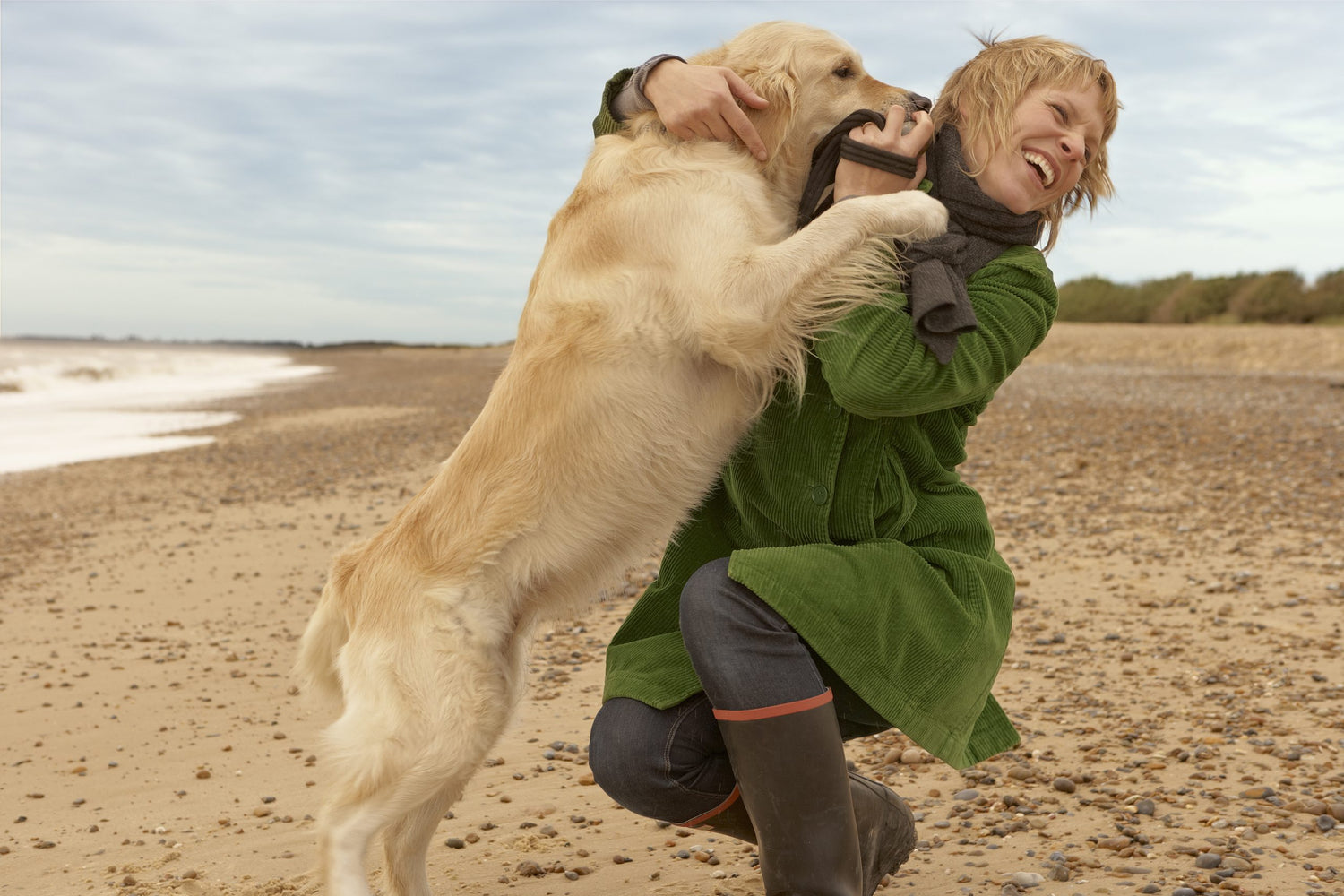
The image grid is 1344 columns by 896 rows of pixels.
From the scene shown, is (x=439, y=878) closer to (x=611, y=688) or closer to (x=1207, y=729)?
(x=611, y=688)

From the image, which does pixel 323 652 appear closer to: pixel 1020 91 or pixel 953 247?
pixel 953 247

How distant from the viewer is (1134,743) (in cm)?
362

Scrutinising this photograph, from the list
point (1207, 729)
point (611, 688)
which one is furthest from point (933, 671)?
point (1207, 729)

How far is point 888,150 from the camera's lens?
236 centimetres

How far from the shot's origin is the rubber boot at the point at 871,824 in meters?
2.45

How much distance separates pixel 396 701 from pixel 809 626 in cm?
93

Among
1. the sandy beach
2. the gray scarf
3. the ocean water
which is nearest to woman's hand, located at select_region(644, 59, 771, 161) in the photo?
the gray scarf

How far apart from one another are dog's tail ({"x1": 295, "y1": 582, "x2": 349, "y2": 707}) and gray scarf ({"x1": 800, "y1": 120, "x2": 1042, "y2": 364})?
5.05ft

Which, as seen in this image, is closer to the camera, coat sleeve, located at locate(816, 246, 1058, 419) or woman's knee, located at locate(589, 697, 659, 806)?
coat sleeve, located at locate(816, 246, 1058, 419)

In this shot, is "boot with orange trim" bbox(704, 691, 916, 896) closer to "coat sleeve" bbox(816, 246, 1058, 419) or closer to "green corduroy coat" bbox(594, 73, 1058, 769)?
"green corduroy coat" bbox(594, 73, 1058, 769)

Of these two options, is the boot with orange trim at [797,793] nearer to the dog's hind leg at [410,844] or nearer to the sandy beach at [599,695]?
the sandy beach at [599,695]

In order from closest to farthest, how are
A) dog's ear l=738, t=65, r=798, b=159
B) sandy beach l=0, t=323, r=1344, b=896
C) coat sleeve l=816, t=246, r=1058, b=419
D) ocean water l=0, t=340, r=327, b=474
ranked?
→ coat sleeve l=816, t=246, r=1058, b=419 → dog's ear l=738, t=65, r=798, b=159 → sandy beach l=0, t=323, r=1344, b=896 → ocean water l=0, t=340, r=327, b=474

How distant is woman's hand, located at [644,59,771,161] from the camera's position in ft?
8.51

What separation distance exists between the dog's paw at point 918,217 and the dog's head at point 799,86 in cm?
45
